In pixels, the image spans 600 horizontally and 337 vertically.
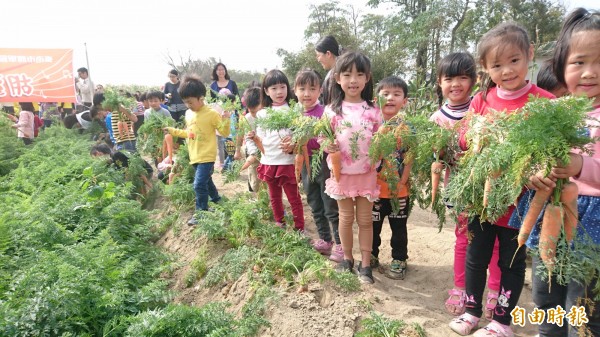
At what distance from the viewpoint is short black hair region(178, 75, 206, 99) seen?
14.3 feet

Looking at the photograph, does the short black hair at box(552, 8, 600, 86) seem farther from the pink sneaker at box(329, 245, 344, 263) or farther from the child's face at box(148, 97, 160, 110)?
the child's face at box(148, 97, 160, 110)

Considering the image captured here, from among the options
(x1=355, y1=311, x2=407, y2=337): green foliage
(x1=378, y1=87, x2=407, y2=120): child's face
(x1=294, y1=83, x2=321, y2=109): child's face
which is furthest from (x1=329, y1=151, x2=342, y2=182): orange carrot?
(x1=355, y1=311, x2=407, y2=337): green foliage

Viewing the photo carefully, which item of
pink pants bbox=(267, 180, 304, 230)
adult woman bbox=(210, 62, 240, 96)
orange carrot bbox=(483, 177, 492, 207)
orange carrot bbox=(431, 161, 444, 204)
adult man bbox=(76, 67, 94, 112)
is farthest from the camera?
adult man bbox=(76, 67, 94, 112)

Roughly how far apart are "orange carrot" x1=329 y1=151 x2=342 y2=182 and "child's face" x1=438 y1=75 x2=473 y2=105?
0.93 m

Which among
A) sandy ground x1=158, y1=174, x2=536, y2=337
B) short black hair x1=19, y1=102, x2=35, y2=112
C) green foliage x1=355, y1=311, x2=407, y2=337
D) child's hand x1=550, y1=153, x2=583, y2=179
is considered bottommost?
sandy ground x1=158, y1=174, x2=536, y2=337

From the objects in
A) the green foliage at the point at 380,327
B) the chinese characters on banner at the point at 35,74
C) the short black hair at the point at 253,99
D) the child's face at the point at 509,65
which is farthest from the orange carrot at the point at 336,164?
the chinese characters on banner at the point at 35,74

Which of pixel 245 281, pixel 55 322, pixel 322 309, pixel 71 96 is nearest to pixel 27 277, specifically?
pixel 55 322

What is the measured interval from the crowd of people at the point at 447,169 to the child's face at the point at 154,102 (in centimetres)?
214

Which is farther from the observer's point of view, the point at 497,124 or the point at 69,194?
the point at 69,194

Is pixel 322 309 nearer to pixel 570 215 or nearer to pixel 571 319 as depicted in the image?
pixel 571 319

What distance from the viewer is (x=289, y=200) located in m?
3.80

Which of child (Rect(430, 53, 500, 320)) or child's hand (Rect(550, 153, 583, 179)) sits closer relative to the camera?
child's hand (Rect(550, 153, 583, 179))

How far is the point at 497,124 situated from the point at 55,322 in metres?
2.84

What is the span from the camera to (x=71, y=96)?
1064cm
